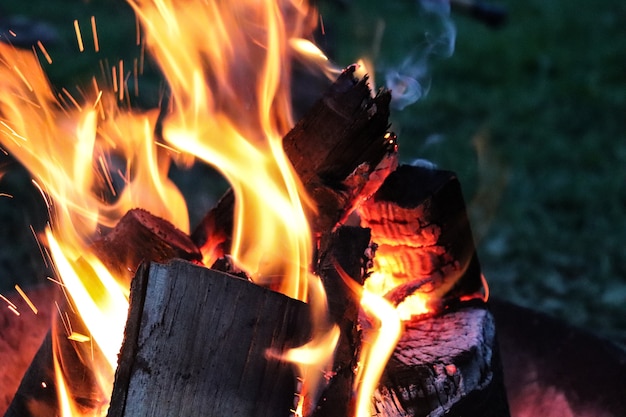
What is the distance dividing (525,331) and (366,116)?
0.91 meters

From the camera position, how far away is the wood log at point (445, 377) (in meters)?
1.48

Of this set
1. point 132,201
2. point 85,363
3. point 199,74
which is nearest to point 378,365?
point 85,363

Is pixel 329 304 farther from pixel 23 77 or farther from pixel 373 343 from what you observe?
pixel 23 77

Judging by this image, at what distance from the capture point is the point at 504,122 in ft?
17.6

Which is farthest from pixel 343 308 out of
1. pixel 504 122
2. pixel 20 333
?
pixel 504 122

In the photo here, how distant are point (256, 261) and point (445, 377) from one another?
0.58 meters

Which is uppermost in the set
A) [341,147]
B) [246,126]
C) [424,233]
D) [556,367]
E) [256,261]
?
[246,126]

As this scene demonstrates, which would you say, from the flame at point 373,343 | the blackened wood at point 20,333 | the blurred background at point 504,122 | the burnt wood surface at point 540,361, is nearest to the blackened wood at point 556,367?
the burnt wood surface at point 540,361

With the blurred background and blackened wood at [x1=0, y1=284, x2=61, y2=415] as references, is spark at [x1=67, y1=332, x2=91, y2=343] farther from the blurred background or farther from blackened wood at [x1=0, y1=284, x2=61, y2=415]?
the blurred background

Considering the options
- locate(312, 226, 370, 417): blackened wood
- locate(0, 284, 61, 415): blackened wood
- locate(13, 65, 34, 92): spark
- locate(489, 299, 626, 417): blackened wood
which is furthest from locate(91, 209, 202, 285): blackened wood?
locate(489, 299, 626, 417): blackened wood

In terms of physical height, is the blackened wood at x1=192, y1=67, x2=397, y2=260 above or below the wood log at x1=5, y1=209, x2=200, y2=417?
above

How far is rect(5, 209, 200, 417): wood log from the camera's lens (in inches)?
63.2

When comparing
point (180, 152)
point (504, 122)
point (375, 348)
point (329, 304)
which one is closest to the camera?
point (329, 304)

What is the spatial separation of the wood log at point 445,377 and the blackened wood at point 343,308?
0.10 m
